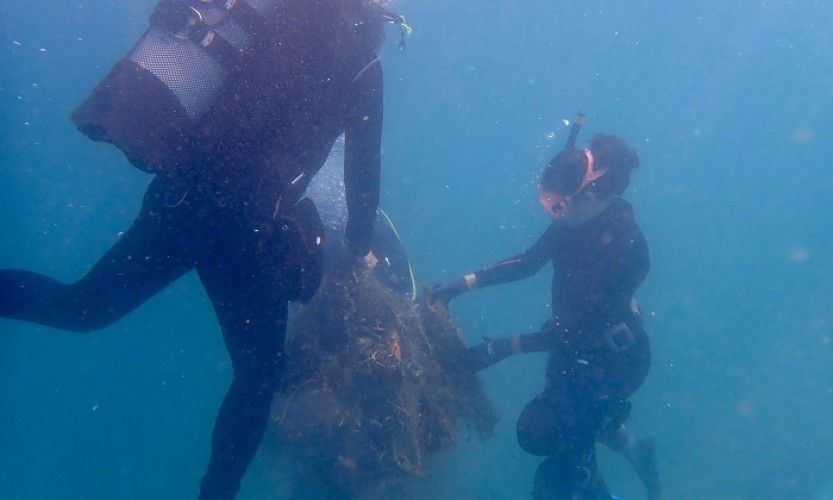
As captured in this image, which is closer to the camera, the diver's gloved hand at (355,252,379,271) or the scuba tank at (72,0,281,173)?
the scuba tank at (72,0,281,173)

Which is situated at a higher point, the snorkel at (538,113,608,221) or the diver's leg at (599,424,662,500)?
the snorkel at (538,113,608,221)

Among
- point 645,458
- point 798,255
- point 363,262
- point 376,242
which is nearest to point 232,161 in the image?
point 363,262

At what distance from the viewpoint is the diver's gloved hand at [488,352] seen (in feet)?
Result: 19.7

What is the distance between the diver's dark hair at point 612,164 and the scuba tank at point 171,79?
14.0 ft

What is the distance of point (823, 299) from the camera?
78.9m

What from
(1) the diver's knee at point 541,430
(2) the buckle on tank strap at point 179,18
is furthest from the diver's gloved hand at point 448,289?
(2) the buckle on tank strap at point 179,18

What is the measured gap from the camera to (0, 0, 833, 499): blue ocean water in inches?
1023

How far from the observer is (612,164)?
6180 mm

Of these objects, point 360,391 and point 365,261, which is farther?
point 360,391

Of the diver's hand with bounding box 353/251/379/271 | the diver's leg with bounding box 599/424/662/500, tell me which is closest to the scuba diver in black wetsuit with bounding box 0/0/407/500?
the diver's hand with bounding box 353/251/379/271

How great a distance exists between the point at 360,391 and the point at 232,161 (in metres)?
3.33

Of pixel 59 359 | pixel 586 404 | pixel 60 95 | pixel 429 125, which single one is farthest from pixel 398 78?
pixel 586 404

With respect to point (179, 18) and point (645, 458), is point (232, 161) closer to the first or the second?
point (179, 18)

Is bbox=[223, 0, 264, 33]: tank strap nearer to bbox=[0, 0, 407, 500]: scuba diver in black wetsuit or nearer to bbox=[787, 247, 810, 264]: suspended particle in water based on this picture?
bbox=[0, 0, 407, 500]: scuba diver in black wetsuit
